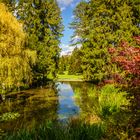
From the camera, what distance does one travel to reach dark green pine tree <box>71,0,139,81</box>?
34.7 m

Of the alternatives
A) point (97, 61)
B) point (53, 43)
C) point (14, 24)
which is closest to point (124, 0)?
point (97, 61)

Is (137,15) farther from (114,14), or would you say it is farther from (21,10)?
(21,10)

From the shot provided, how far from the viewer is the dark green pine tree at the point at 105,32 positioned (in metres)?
34.7

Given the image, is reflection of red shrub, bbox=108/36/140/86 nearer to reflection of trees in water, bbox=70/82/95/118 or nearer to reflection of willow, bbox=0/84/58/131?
reflection of willow, bbox=0/84/58/131

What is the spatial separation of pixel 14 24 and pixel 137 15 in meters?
19.6

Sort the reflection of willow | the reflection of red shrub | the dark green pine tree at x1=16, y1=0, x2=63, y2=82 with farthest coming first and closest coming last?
the dark green pine tree at x1=16, y1=0, x2=63, y2=82 → the reflection of willow → the reflection of red shrub

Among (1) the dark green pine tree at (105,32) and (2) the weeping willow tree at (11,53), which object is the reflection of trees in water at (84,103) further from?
(1) the dark green pine tree at (105,32)

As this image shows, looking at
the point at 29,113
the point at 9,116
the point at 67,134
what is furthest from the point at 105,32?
the point at 67,134

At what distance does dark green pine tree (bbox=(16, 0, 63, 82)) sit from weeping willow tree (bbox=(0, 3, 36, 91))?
52.2ft

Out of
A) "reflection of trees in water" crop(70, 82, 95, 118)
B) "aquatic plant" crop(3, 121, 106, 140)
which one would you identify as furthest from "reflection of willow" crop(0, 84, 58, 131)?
"aquatic plant" crop(3, 121, 106, 140)

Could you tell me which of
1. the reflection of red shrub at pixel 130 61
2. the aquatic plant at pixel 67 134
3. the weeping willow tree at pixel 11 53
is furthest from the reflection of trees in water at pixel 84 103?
the reflection of red shrub at pixel 130 61

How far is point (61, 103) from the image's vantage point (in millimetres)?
22625

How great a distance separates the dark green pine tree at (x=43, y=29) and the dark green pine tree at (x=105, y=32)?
5799mm

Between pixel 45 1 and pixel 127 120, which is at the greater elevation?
pixel 45 1
